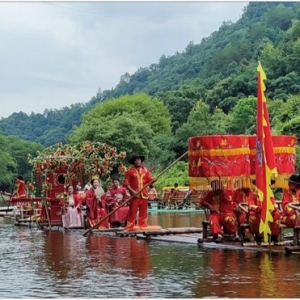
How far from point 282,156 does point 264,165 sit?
1200 millimetres

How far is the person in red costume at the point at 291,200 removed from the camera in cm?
1432

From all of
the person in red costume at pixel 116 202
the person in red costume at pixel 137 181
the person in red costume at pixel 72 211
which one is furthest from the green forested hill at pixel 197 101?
the person in red costume at pixel 137 181

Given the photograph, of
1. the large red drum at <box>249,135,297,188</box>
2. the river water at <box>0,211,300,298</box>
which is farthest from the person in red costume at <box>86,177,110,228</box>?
the large red drum at <box>249,135,297,188</box>

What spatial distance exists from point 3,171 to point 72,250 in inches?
3184

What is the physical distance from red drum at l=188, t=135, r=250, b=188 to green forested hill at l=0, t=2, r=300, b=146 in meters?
A: 48.7

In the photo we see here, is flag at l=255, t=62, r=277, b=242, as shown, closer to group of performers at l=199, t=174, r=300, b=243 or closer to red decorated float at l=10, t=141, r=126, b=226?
group of performers at l=199, t=174, r=300, b=243

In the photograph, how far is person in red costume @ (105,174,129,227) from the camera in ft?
70.2

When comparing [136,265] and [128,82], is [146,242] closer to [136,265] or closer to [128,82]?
[136,265]

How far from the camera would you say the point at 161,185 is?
168 feet

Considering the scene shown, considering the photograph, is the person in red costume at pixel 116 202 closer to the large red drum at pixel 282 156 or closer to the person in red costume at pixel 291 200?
the large red drum at pixel 282 156

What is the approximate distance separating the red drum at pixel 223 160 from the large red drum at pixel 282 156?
94 mm

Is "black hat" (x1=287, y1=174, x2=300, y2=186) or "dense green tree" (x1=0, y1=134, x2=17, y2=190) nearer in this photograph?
"black hat" (x1=287, y1=174, x2=300, y2=186)

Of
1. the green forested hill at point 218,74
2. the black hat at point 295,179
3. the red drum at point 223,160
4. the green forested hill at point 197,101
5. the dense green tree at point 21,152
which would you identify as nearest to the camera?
the black hat at point 295,179

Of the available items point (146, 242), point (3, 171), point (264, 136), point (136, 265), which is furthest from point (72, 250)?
point (3, 171)
